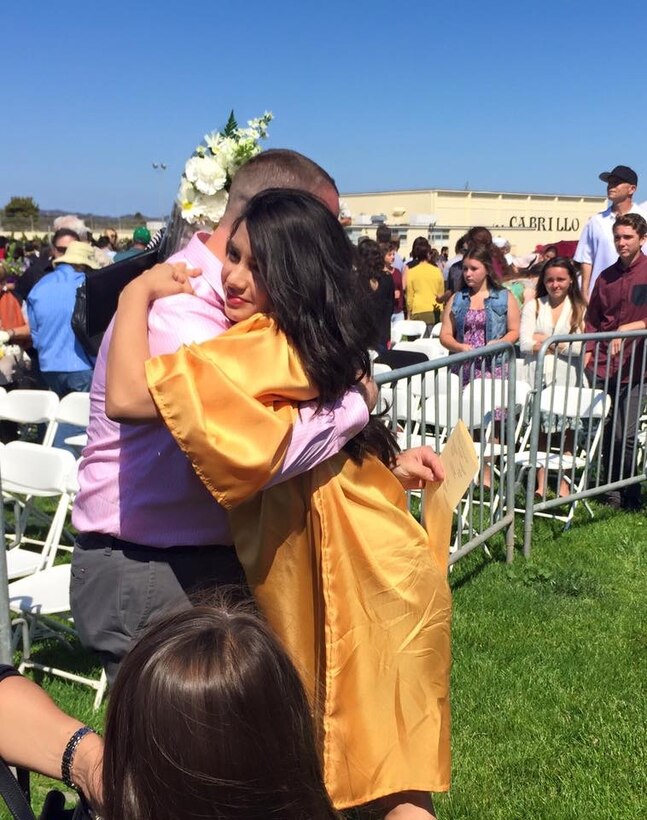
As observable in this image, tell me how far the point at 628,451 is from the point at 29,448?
13.2 feet

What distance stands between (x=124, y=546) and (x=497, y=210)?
46.5m

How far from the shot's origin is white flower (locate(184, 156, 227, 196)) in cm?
225

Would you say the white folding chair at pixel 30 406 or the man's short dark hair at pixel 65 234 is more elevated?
the man's short dark hair at pixel 65 234

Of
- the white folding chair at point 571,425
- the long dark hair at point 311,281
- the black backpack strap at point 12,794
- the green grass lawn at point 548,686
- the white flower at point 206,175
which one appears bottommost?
the green grass lawn at point 548,686

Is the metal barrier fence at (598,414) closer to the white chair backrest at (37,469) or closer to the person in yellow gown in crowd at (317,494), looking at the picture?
the white chair backrest at (37,469)

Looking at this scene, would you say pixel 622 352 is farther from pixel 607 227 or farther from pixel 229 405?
pixel 229 405

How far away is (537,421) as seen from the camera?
509 centimetres

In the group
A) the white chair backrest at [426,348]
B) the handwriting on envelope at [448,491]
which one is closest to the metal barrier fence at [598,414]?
the white chair backrest at [426,348]

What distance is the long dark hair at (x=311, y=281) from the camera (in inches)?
66.2

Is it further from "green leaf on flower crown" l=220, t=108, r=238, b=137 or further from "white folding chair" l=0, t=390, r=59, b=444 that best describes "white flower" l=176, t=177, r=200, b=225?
"white folding chair" l=0, t=390, r=59, b=444

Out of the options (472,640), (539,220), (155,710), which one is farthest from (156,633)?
(539,220)

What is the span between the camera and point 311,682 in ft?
6.10

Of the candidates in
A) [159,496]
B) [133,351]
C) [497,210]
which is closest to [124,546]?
[159,496]

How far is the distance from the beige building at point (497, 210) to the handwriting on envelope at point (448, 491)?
38.8m
